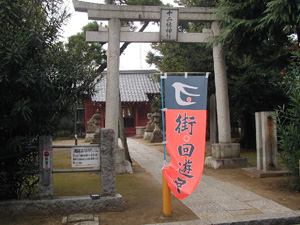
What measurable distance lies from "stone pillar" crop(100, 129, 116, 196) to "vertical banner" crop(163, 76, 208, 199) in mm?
1078

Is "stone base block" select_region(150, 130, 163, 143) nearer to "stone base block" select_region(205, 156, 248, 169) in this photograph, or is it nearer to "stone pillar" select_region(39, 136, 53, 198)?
"stone base block" select_region(205, 156, 248, 169)

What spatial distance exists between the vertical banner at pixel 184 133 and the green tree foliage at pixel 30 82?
5.35ft

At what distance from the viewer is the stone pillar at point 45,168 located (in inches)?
210

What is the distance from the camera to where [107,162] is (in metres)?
5.57

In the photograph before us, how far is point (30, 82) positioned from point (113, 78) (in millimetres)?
4399

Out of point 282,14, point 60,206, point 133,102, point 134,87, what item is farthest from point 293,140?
point 134,87

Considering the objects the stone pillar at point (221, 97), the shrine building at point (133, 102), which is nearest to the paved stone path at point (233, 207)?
the stone pillar at point (221, 97)

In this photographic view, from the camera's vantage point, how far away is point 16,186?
5508mm

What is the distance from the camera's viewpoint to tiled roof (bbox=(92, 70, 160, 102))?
26547 millimetres

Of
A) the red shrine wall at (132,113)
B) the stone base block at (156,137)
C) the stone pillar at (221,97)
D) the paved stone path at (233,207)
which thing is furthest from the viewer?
the red shrine wall at (132,113)

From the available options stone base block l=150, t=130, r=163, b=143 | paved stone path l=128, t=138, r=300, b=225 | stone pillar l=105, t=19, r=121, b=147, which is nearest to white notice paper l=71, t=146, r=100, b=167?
paved stone path l=128, t=138, r=300, b=225

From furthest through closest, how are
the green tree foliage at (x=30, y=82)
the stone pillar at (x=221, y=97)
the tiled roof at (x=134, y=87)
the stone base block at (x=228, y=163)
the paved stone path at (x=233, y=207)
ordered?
the tiled roof at (x=134, y=87) → the stone pillar at (x=221, y=97) → the stone base block at (x=228, y=163) → the paved stone path at (x=233, y=207) → the green tree foliage at (x=30, y=82)

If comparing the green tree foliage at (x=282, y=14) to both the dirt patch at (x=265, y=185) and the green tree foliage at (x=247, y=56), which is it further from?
the dirt patch at (x=265, y=185)

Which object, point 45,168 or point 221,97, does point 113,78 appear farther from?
point 45,168
